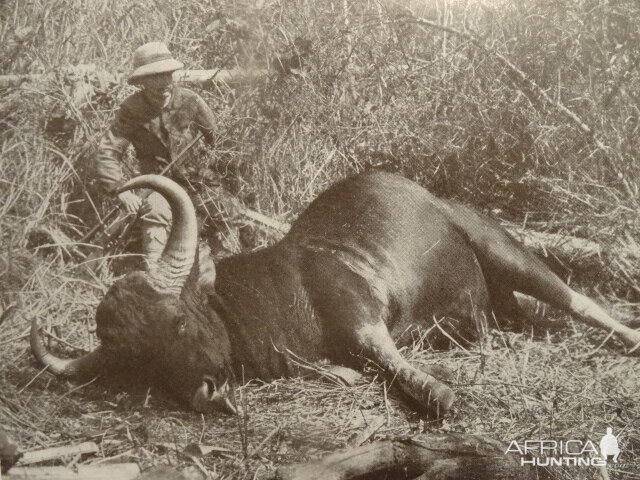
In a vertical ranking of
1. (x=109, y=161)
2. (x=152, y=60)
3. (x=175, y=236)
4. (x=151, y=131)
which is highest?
(x=152, y=60)

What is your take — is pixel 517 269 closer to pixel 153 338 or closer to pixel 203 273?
pixel 203 273

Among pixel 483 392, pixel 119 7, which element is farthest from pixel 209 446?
pixel 119 7

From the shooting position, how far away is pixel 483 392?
262cm

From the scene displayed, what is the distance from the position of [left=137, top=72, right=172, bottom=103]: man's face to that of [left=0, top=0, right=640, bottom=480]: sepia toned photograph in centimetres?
1

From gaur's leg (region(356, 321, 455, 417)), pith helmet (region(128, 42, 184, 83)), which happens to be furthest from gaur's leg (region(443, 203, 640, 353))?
pith helmet (region(128, 42, 184, 83))

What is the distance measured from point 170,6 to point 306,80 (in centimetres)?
→ 64

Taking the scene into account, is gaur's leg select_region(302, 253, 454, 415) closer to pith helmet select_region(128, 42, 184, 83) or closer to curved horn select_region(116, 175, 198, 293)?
curved horn select_region(116, 175, 198, 293)

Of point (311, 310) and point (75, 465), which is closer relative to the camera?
point (75, 465)

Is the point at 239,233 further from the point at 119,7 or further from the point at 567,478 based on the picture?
the point at 567,478

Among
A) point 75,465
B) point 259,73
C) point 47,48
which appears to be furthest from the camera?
point 259,73

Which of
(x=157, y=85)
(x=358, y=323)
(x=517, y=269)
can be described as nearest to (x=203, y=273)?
(x=358, y=323)

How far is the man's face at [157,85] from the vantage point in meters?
2.88

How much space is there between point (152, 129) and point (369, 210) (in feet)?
3.16

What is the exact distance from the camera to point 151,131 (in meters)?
2.91
